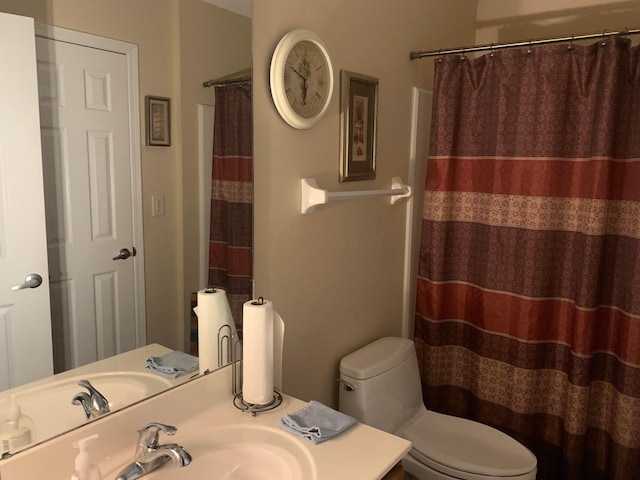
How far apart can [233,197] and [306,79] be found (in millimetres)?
464

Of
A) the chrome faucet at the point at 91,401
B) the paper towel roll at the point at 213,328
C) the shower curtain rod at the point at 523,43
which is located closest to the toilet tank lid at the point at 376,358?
the paper towel roll at the point at 213,328

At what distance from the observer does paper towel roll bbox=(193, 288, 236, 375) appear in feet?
4.91

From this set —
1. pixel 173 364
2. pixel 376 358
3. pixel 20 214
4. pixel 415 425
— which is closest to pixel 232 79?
pixel 20 214

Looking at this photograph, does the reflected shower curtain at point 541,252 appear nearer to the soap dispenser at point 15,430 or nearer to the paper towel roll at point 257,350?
the paper towel roll at point 257,350

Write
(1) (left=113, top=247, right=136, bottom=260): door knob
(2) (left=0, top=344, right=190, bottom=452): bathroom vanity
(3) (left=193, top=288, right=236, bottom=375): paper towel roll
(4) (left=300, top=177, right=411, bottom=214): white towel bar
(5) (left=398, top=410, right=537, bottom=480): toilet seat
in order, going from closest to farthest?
(2) (left=0, top=344, right=190, bottom=452): bathroom vanity → (1) (left=113, top=247, right=136, bottom=260): door knob → (3) (left=193, top=288, right=236, bottom=375): paper towel roll → (4) (left=300, top=177, right=411, bottom=214): white towel bar → (5) (left=398, top=410, right=537, bottom=480): toilet seat

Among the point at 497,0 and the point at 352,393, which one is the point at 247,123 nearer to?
the point at 352,393

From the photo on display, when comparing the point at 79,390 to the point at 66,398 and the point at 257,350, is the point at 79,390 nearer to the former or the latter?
the point at 66,398

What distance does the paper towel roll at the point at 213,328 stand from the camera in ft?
4.91

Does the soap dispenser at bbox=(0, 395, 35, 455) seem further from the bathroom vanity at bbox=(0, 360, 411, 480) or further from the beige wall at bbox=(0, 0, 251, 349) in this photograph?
the beige wall at bbox=(0, 0, 251, 349)

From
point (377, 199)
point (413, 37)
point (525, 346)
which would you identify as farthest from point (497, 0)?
point (525, 346)

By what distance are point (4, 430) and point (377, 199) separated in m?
1.51

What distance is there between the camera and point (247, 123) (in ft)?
5.05

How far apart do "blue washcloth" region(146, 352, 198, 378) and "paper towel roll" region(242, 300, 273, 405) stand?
0.15 m

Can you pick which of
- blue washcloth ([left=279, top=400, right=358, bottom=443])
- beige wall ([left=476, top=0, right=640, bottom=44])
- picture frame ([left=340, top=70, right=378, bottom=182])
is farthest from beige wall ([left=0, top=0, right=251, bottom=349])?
beige wall ([left=476, top=0, right=640, bottom=44])
